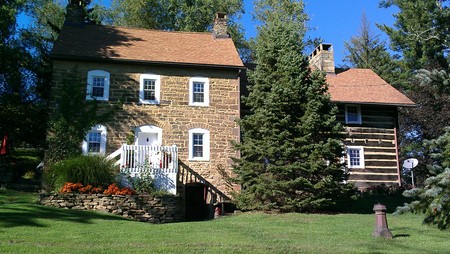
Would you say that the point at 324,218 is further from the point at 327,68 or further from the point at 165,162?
the point at 327,68

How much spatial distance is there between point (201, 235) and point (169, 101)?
10185 millimetres

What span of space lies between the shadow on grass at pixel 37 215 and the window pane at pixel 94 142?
491 cm

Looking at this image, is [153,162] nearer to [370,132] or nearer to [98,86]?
[98,86]

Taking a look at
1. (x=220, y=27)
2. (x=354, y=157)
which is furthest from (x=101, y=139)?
(x=354, y=157)

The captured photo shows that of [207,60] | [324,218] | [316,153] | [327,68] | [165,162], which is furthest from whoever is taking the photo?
[327,68]

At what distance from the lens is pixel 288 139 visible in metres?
16.3

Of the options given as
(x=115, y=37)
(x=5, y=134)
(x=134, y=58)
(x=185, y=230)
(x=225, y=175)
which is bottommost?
(x=185, y=230)

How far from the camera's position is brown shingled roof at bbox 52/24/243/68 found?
1970 centimetres

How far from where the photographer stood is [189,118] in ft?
64.8

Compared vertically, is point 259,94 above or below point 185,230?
above

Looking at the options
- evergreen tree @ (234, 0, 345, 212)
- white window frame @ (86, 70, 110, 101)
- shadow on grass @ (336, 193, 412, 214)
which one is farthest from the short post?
white window frame @ (86, 70, 110, 101)

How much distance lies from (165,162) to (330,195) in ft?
21.1

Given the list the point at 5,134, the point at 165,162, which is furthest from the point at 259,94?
the point at 5,134

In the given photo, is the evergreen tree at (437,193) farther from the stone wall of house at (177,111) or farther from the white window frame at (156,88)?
the white window frame at (156,88)
